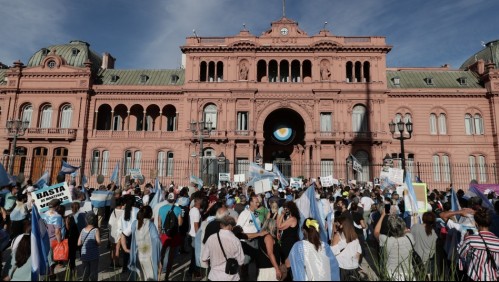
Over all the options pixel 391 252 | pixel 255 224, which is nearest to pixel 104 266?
pixel 255 224

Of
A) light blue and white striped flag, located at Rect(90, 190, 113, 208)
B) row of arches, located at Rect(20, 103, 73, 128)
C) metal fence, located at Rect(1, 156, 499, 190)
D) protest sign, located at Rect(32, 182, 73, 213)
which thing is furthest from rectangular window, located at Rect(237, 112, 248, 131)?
protest sign, located at Rect(32, 182, 73, 213)

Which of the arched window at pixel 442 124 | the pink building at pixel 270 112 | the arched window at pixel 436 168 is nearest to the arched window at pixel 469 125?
the pink building at pixel 270 112

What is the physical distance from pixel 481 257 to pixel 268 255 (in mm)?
3608

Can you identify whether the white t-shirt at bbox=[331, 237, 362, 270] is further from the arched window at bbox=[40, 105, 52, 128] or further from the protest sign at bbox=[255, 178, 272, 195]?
the arched window at bbox=[40, 105, 52, 128]

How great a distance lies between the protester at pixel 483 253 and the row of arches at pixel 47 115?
38489 millimetres

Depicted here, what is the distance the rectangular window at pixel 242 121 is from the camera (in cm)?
3388

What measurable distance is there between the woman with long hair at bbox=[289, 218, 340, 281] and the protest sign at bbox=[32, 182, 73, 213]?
22.5 feet

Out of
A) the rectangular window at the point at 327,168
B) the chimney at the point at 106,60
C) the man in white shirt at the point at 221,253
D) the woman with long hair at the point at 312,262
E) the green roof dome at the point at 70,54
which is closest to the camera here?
the woman with long hair at the point at 312,262

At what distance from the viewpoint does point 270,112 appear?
33.7m

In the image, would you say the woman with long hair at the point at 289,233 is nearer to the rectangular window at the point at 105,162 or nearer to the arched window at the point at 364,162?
the arched window at the point at 364,162

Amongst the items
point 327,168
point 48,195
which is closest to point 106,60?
point 327,168

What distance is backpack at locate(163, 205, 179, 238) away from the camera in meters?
7.72

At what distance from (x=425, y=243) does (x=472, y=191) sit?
16.6ft

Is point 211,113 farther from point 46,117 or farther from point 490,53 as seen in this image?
point 490,53
